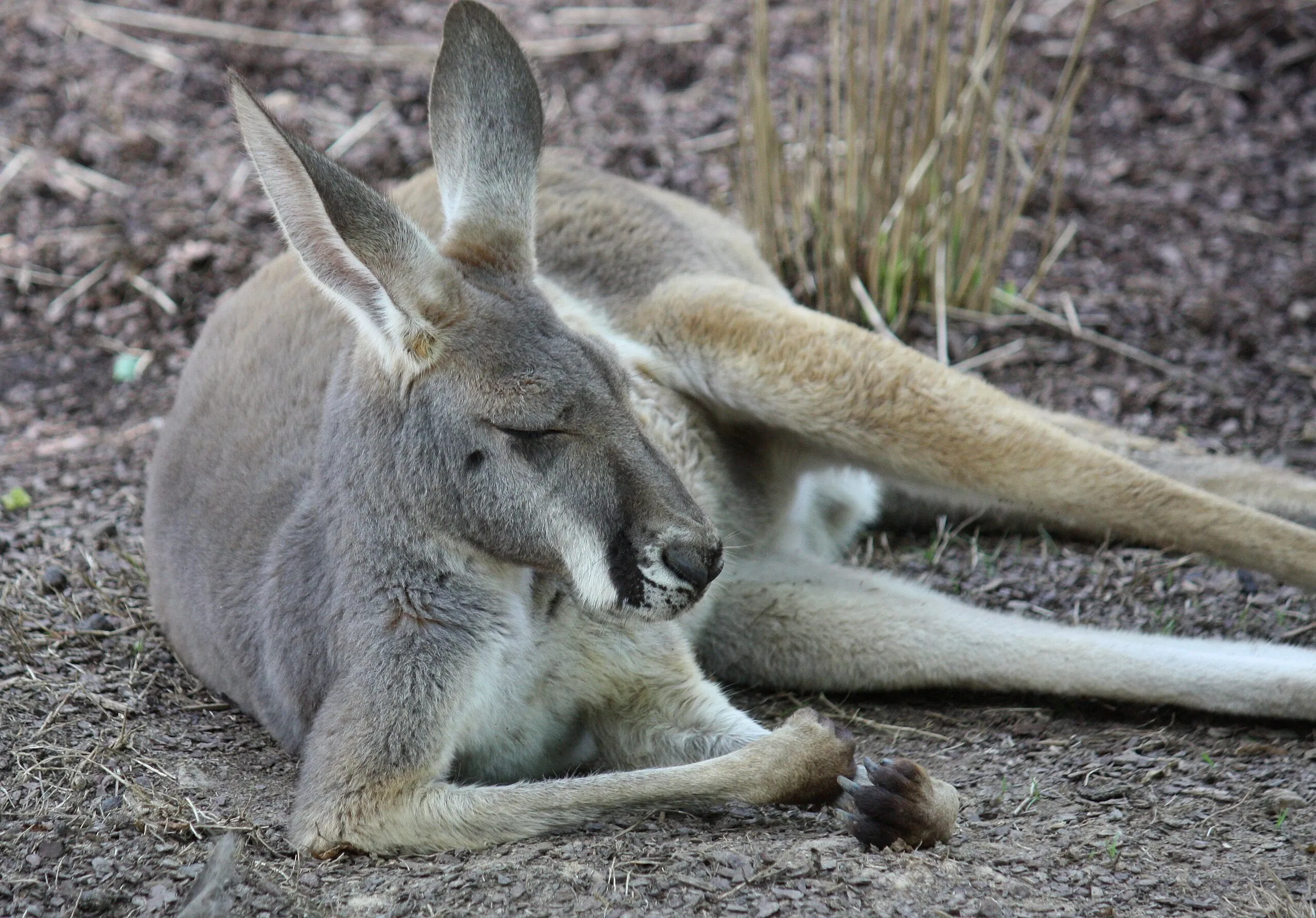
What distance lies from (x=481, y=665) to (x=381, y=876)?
0.51m

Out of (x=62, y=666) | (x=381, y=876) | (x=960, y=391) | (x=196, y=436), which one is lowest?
(x=62, y=666)

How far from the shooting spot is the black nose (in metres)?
3.09

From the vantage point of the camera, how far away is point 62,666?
13.4 ft

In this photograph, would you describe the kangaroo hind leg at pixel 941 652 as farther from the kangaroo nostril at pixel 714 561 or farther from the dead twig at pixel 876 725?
the kangaroo nostril at pixel 714 561

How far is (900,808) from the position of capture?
10.3 feet

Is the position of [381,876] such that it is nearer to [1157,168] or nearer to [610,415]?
[610,415]

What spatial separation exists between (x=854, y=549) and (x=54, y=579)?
107 inches

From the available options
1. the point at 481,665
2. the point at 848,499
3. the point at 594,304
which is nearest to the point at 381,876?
the point at 481,665

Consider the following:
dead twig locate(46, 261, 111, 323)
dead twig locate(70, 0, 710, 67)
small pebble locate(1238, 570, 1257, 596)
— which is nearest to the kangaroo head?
small pebble locate(1238, 570, 1257, 596)

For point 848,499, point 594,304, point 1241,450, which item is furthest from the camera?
point 1241,450

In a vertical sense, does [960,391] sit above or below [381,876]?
above

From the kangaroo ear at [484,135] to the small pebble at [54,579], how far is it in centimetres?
195

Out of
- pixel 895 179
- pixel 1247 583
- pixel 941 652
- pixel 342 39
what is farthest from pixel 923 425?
pixel 342 39

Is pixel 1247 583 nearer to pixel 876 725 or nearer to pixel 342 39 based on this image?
pixel 876 725
